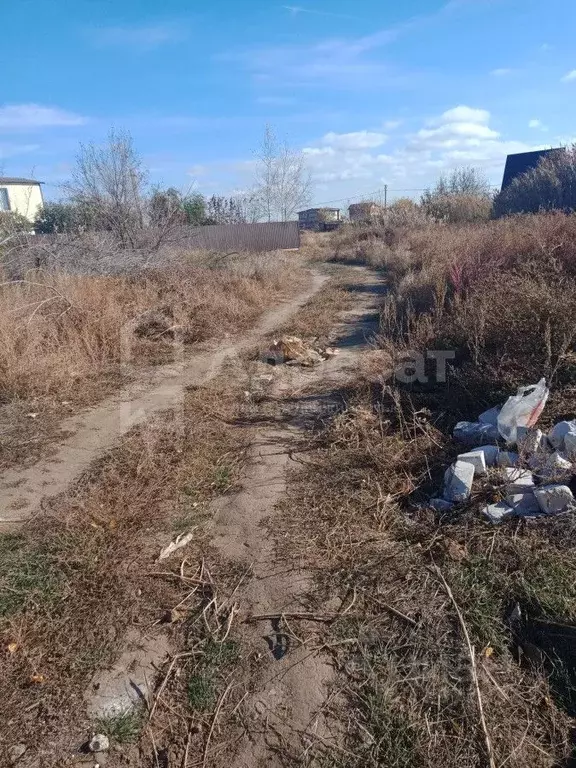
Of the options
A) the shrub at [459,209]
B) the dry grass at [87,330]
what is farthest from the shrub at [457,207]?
the dry grass at [87,330]

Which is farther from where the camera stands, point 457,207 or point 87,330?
point 457,207

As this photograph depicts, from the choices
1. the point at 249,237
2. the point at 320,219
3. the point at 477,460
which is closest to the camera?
the point at 477,460

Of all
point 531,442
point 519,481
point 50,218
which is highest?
point 50,218

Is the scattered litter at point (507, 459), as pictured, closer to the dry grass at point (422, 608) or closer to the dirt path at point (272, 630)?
the dry grass at point (422, 608)

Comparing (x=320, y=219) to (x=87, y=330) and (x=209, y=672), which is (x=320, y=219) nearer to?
(x=87, y=330)

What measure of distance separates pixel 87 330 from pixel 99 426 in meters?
2.21

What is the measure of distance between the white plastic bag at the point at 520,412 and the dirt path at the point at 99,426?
10.4 feet

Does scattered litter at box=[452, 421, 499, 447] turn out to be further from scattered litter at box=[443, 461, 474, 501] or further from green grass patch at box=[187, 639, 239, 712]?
green grass patch at box=[187, 639, 239, 712]

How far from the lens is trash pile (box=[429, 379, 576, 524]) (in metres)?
2.95

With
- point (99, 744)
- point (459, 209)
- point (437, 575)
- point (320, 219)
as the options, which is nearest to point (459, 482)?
point (437, 575)

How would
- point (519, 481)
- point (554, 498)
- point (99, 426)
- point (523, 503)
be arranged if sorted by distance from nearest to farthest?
point (554, 498), point (523, 503), point (519, 481), point (99, 426)

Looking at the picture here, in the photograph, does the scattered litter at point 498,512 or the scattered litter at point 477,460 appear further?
the scattered litter at point 477,460

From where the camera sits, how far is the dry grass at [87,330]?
4.98 meters

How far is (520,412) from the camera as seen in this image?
3598 mm
